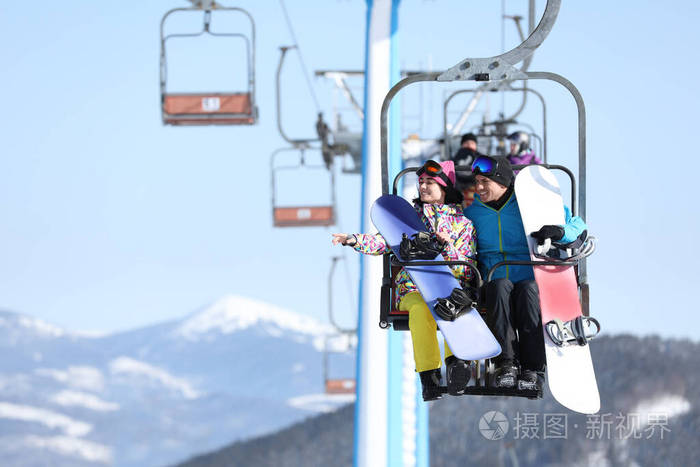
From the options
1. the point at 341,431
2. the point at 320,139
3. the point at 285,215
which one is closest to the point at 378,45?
the point at 320,139

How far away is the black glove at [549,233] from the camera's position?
5766mm

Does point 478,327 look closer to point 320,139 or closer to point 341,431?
point 320,139

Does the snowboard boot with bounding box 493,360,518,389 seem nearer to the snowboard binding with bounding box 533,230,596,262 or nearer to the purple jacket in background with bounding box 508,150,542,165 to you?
the snowboard binding with bounding box 533,230,596,262

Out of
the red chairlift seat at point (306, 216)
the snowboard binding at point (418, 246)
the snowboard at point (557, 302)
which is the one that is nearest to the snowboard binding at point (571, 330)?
the snowboard at point (557, 302)

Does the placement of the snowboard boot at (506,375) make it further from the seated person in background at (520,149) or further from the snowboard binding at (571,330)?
the seated person in background at (520,149)

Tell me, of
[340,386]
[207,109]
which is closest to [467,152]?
[207,109]

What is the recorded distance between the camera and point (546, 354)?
19.2 ft

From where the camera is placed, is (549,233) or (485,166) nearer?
(549,233)

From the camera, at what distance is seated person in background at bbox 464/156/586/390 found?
5.84 m

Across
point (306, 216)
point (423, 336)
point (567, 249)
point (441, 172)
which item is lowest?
point (423, 336)

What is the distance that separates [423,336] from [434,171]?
792mm

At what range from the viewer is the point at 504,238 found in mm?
5980

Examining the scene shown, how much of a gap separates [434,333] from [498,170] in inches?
33.1

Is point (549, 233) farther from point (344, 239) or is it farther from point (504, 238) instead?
point (344, 239)
